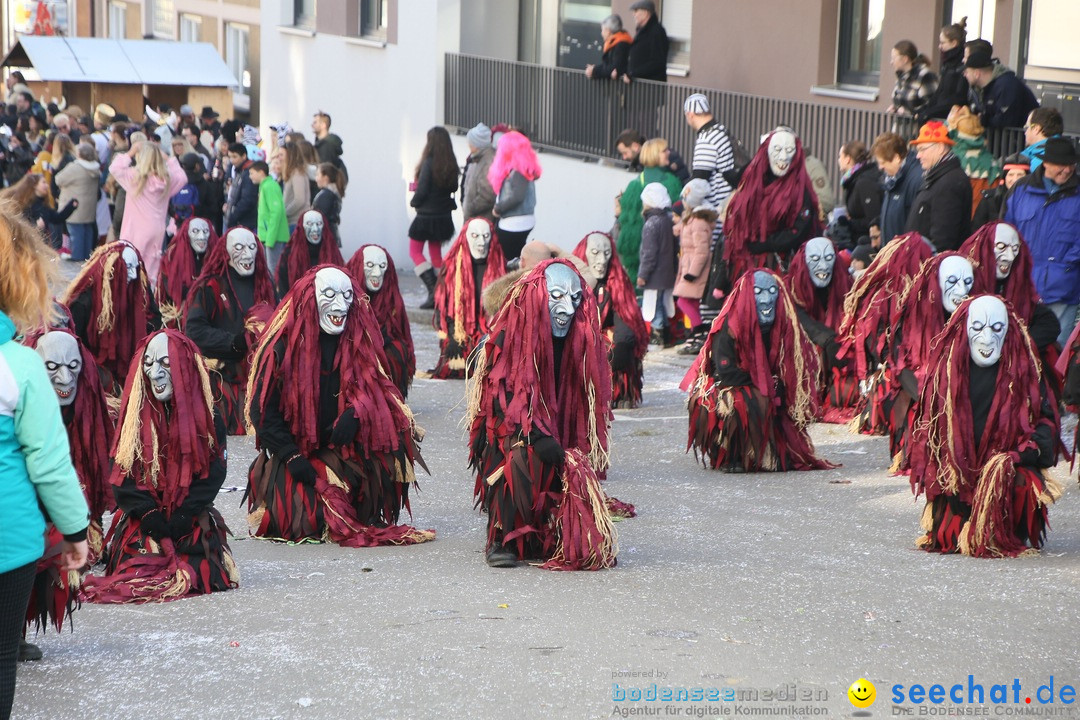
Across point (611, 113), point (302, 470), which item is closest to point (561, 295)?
point (302, 470)

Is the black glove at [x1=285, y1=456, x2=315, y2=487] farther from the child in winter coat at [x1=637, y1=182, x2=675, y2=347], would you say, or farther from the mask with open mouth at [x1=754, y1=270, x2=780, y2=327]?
the child in winter coat at [x1=637, y1=182, x2=675, y2=347]

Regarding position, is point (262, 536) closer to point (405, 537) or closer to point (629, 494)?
point (405, 537)

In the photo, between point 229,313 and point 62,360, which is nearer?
point 62,360

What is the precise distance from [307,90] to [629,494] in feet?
54.0

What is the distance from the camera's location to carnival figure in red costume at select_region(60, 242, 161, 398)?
991cm

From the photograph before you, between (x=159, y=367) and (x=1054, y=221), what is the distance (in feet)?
20.8

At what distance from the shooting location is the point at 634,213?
14266 mm

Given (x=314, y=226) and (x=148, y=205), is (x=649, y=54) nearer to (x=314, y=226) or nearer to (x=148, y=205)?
(x=148, y=205)

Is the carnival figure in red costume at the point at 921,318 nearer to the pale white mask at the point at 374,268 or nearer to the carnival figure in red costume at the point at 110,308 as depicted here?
the pale white mask at the point at 374,268

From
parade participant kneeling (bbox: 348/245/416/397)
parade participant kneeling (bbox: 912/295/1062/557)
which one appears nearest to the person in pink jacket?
parade participant kneeling (bbox: 348/245/416/397)

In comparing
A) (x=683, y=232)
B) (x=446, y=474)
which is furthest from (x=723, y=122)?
(x=446, y=474)

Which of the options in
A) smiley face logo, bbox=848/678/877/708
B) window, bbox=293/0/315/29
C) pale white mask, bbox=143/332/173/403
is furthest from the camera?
window, bbox=293/0/315/29

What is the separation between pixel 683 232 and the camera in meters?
13.6

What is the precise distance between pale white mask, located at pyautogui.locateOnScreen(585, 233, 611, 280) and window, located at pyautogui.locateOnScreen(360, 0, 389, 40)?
39.8 ft
